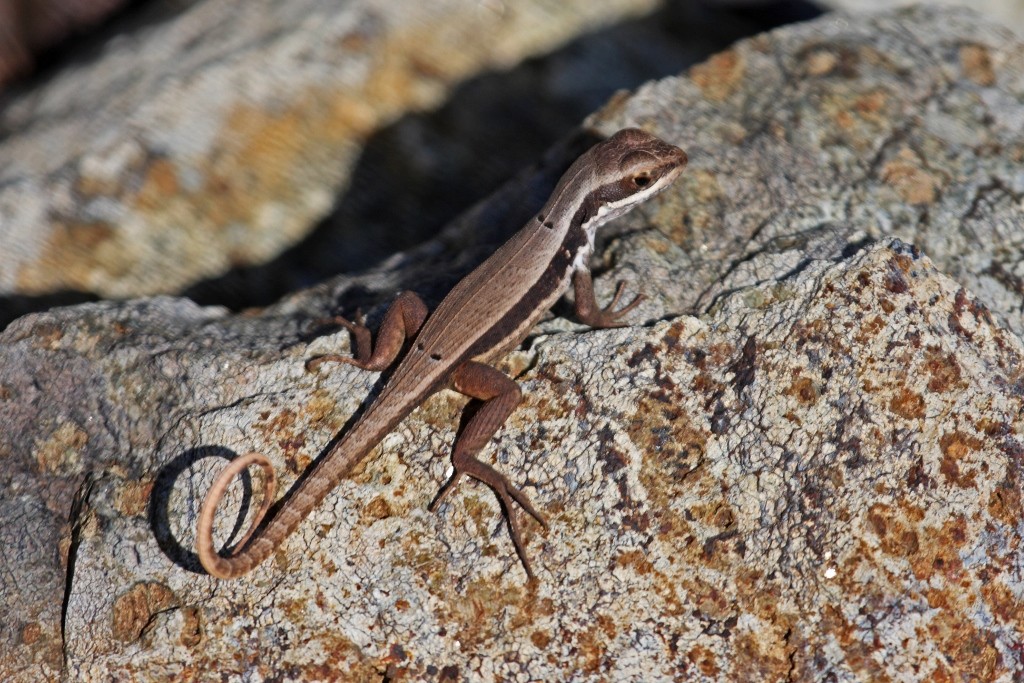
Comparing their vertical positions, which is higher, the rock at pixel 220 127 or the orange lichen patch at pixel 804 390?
the rock at pixel 220 127

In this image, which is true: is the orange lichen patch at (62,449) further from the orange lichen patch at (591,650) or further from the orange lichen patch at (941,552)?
the orange lichen patch at (941,552)

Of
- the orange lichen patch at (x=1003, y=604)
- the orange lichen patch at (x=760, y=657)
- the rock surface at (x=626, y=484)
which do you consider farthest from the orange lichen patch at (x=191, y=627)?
the orange lichen patch at (x=1003, y=604)

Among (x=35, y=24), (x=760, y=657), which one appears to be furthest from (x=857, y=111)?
(x=35, y=24)

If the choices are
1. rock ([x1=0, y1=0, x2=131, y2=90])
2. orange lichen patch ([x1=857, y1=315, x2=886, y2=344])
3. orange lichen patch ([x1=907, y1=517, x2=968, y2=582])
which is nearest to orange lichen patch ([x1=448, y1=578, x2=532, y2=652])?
orange lichen patch ([x1=907, y1=517, x2=968, y2=582])

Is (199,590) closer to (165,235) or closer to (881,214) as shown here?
(165,235)

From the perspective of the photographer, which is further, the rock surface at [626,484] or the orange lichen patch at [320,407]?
the orange lichen patch at [320,407]

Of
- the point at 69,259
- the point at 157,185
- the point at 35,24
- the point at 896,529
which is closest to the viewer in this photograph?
the point at 896,529

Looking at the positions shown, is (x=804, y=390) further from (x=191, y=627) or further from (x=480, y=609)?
(x=191, y=627)

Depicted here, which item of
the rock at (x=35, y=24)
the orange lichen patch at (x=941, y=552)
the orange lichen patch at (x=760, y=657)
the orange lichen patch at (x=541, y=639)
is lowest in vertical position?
the orange lichen patch at (x=760, y=657)
